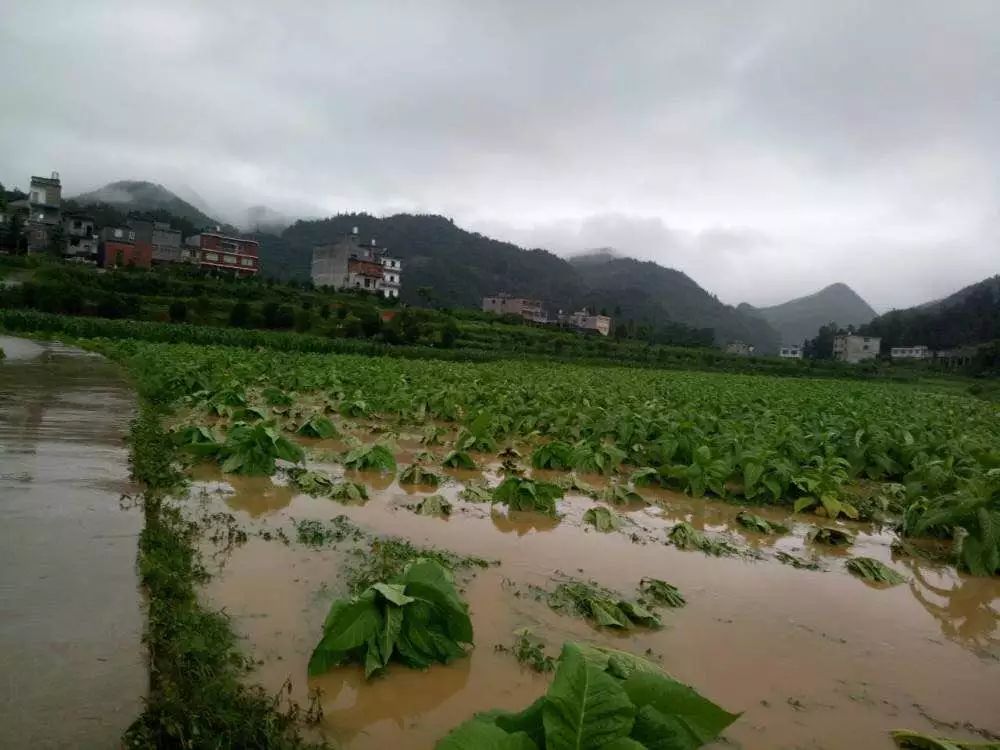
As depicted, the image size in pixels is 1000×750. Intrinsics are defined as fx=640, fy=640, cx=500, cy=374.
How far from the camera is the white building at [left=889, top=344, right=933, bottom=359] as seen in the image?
89.8 meters

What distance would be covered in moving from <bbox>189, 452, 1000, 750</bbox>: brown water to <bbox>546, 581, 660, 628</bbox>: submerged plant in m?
0.09

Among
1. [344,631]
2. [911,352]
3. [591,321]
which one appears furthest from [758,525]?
[911,352]

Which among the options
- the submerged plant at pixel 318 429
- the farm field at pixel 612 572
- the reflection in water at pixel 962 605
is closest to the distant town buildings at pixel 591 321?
the farm field at pixel 612 572

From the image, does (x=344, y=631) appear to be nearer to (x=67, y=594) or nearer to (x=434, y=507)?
(x=67, y=594)

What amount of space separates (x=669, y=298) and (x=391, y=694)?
158 m

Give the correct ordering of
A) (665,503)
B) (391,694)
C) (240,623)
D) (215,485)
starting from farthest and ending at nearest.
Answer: (665,503) < (215,485) < (240,623) < (391,694)

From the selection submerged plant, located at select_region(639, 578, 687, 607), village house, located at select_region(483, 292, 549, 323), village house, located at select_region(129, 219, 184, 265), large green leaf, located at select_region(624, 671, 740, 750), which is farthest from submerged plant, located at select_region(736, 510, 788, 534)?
village house, located at select_region(483, 292, 549, 323)

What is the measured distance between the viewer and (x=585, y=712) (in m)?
2.01

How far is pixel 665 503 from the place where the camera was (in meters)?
7.63

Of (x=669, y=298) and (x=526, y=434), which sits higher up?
(x=669, y=298)

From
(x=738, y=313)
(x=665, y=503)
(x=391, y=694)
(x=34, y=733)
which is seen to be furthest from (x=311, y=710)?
(x=738, y=313)

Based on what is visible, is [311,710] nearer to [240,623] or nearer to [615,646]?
[240,623]

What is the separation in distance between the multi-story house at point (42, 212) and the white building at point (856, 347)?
338 ft

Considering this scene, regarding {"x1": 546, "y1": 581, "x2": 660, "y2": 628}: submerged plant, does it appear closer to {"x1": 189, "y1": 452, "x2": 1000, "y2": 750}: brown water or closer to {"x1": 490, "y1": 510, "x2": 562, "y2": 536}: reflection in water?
{"x1": 189, "y1": 452, "x2": 1000, "y2": 750}: brown water
